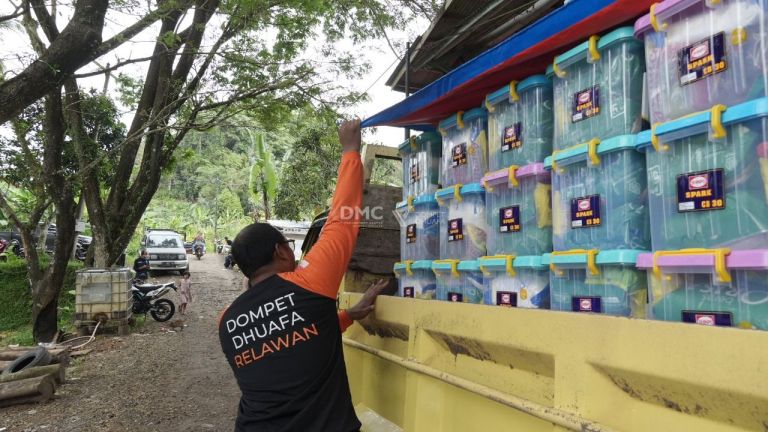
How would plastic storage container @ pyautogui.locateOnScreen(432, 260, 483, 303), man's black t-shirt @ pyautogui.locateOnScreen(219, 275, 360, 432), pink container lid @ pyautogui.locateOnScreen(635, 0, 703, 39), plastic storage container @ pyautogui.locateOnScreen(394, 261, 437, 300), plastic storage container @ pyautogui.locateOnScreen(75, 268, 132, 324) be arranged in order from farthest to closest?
plastic storage container @ pyautogui.locateOnScreen(75, 268, 132, 324)
plastic storage container @ pyautogui.locateOnScreen(394, 261, 437, 300)
plastic storage container @ pyautogui.locateOnScreen(432, 260, 483, 303)
man's black t-shirt @ pyautogui.locateOnScreen(219, 275, 360, 432)
pink container lid @ pyautogui.locateOnScreen(635, 0, 703, 39)

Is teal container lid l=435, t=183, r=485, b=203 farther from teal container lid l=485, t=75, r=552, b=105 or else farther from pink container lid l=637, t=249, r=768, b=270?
pink container lid l=637, t=249, r=768, b=270

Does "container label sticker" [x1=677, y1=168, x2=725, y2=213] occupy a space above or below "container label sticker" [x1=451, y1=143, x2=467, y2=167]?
below

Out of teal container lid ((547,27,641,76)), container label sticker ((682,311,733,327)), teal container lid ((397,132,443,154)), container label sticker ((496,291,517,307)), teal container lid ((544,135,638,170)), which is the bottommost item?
container label sticker ((496,291,517,307))

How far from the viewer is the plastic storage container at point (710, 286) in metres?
1.30

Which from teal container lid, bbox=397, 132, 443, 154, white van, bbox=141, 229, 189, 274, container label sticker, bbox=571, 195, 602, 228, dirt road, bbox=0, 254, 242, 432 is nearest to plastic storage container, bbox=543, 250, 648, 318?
container label sticker, bbox=571, 195, 602, 228

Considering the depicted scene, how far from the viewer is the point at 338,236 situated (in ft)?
→ 7.34

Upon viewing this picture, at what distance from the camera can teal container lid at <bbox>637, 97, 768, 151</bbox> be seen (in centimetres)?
129

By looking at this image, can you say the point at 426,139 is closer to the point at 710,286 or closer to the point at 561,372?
the point at 561,372

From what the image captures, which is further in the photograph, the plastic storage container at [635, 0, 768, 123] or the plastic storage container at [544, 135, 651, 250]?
the plastic storage container at [544, 135, 651, 250]

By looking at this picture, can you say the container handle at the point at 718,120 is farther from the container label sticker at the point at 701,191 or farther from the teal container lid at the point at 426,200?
the teal container lid at the point at 426,200

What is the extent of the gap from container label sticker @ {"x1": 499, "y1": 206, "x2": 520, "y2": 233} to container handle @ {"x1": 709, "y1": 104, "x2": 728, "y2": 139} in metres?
0.86

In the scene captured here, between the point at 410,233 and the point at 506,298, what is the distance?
0.97 metres

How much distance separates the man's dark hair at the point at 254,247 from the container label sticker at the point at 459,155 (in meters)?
1.01

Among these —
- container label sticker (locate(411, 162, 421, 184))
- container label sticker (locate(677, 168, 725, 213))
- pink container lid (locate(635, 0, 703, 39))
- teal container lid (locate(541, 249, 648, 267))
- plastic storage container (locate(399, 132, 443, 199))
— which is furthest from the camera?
container label sticker (locate(411, 162, 421, 184))
